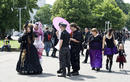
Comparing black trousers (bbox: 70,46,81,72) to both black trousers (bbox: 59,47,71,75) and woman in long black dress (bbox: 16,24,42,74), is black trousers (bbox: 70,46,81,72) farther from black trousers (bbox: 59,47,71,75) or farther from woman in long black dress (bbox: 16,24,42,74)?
woman in long black dress (bbox: 16,24,42,74)

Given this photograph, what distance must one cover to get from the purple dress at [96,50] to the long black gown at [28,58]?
247 cm

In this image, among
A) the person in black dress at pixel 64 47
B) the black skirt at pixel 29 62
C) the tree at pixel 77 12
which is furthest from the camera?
the tree at pixel 77 12

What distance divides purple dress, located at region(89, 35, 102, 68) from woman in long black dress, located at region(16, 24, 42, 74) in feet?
8.09

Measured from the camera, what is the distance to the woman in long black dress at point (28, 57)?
1037 cm

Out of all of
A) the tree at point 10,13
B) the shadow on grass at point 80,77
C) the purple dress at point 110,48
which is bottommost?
the shadow on grass at point 80,77

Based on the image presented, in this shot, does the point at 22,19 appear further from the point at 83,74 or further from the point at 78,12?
the point at 83,74

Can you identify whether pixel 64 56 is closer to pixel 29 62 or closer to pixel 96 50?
pixel 29 62

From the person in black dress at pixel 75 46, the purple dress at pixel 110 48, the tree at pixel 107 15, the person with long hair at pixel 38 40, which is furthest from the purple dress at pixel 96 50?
the tree at pixel 107 15

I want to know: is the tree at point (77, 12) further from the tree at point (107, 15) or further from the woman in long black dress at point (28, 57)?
the woman in long black dress at point (28, 57)

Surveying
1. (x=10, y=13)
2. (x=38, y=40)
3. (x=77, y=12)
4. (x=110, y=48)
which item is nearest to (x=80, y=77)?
(x=110, y=48)

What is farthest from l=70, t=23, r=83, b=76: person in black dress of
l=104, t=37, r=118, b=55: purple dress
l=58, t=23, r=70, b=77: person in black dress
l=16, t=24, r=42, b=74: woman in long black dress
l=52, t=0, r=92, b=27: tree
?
l=52, t=0, r=92, b=27: tree

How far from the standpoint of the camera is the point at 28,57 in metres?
10.5

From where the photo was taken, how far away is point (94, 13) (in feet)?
247

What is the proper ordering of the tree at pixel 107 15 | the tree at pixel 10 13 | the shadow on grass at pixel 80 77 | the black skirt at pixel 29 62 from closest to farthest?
the shadow on grass at pixel 80 77
the black skirt at pixel 29 62
the tree at pixel 10 13
the tree at pixel 107 15
